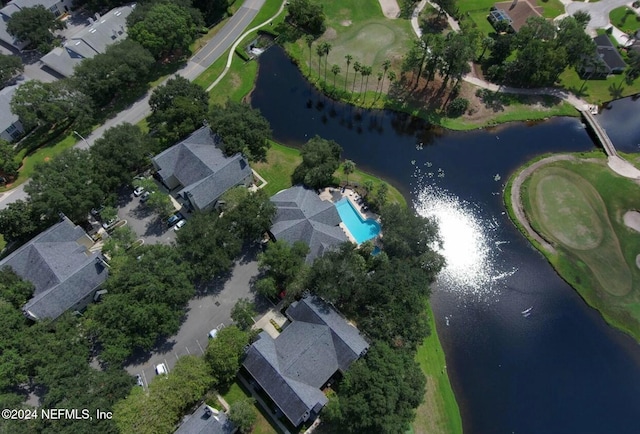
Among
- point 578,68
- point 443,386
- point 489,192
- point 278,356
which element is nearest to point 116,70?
point 278,356

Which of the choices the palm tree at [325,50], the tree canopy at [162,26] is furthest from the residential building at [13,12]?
the palm tree at [325,50]

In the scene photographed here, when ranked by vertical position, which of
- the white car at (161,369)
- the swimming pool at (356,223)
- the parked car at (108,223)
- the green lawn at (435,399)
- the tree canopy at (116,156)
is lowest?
the green lawn at (435,399)

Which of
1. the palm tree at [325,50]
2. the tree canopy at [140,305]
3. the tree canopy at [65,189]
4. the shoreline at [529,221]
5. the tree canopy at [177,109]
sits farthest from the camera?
the palm tree at [325,50]

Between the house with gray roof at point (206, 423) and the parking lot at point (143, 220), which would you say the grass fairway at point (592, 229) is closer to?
the house with gray roof at point (206, 423)

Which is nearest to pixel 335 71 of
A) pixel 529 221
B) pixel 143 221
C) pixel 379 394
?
pixel 529 221

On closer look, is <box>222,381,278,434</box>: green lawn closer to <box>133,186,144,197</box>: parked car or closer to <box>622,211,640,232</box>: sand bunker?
<box>133,186,144,197</box>: parked car

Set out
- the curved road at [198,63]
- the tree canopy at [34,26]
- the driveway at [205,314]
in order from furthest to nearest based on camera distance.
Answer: the tree canopy at [34,26] → the curved road at [198,63] → the driveway at [205,314]

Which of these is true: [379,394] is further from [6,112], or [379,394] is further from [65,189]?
[6,112]

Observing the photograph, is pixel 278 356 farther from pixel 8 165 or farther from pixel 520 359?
pixel 8 165
